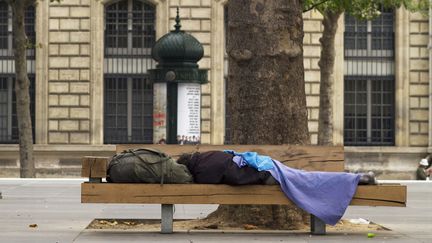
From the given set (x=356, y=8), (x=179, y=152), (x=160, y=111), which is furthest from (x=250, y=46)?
(x=356, y=8)

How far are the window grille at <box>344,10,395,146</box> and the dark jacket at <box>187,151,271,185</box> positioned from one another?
24804mm

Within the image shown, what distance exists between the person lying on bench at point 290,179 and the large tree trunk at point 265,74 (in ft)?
3.81

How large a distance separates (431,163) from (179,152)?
23.4 meters

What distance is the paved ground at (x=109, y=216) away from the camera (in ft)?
40.4

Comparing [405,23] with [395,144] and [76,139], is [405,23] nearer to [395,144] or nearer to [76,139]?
[395,144]

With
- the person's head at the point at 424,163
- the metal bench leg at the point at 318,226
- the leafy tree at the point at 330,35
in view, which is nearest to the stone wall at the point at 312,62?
the leafy tree at the point at 330,35

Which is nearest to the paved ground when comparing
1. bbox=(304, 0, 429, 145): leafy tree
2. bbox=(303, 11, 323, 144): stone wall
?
bbox=(304, 0, 429, 145): leafy tree

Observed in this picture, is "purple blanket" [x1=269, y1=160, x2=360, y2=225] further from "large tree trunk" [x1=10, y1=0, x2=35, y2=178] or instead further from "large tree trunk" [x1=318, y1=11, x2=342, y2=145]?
"large tree trunk" [x1=318, y1=11, x2=342, y2=145]

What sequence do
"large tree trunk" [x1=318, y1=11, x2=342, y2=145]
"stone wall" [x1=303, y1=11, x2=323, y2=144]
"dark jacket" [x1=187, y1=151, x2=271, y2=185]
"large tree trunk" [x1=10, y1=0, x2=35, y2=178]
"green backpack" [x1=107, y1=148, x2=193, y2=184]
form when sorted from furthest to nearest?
"stone wall" [x1=303, y1=11, x2=323, y2=144]
"large tree trunk" [x1=318, y1=11, x2=342, y2=145]
"large tree trunk" [x1=10, y1=0, x2=35, y2=178]
"green backpack" [x1=107, y1=148, x2=193, y2=184]
"dark jacket" [x1=187, y1=151, x2=271, y2=185]

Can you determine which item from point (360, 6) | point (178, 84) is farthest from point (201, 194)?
point (360, 6)

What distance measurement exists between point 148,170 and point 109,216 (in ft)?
9.56

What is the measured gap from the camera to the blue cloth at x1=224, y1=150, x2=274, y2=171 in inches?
494

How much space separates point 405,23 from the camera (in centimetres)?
3722

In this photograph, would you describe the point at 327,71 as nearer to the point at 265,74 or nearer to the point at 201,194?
the point at 265,74
